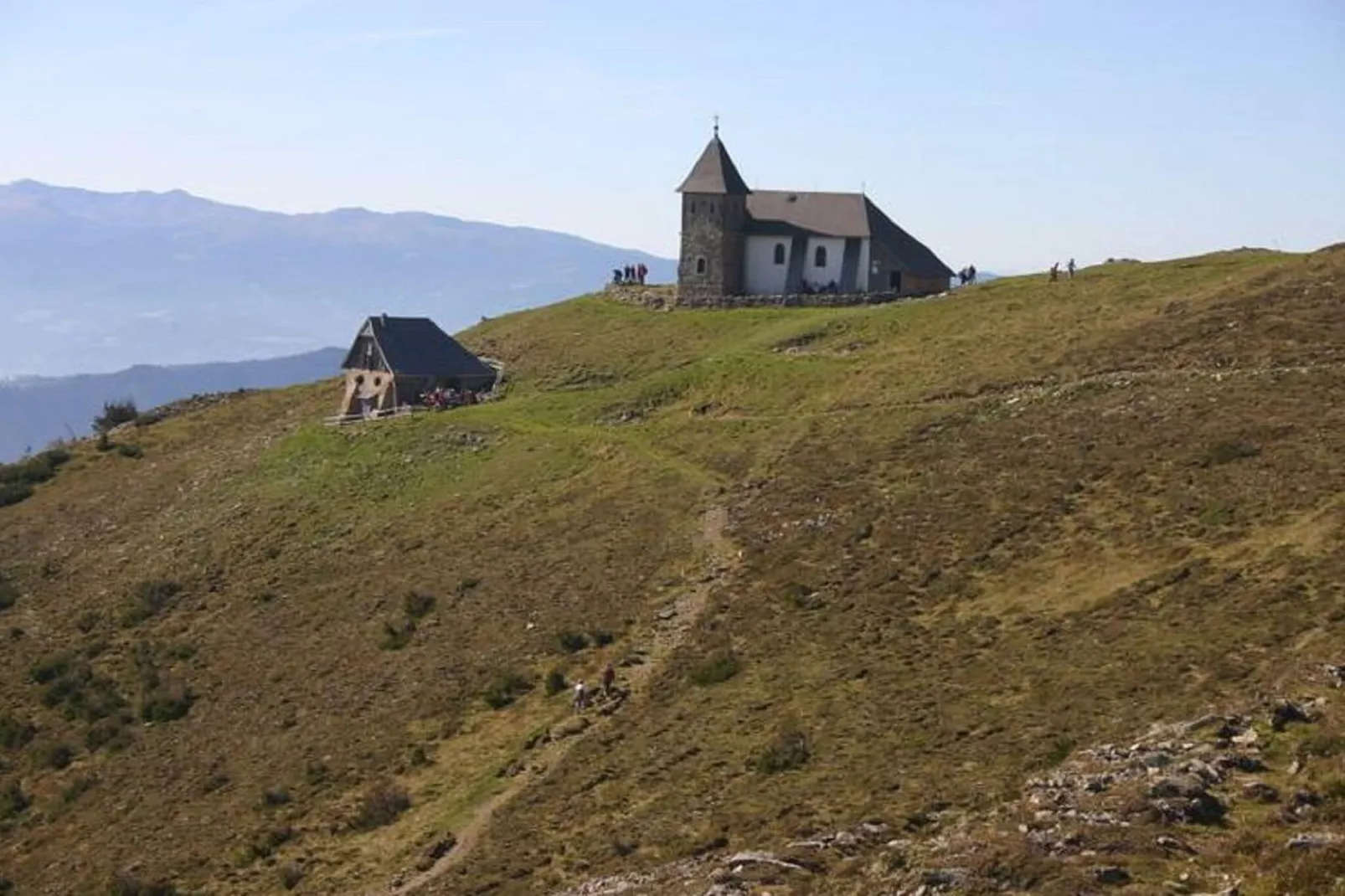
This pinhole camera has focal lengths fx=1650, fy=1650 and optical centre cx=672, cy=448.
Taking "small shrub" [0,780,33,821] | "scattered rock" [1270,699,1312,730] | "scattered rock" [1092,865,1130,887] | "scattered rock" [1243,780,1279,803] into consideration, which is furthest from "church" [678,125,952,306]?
"scattered rock" [1092,865,1130,887]

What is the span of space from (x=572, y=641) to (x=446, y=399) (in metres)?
36.1

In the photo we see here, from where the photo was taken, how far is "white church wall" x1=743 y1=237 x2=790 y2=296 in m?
93.2

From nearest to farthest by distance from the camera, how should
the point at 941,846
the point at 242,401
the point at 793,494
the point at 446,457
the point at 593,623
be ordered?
1. the point at 941,846
2. the point at 593,623
3. the point at 793,494
4. the point at 446,457
5. the point at 242,401

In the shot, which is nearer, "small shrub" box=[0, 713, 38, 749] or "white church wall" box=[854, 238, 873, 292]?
"small shrub" box=[0, 713, 38, 749]

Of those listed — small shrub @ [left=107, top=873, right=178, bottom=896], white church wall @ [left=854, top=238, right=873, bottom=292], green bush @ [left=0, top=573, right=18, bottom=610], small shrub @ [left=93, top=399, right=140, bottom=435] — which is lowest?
small shrub @ [left=107, top=873, right=178, bottom=896]

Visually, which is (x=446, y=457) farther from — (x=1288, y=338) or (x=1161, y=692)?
(x=1161, y=692)

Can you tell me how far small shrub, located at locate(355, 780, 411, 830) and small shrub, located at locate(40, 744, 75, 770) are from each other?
51.4ft

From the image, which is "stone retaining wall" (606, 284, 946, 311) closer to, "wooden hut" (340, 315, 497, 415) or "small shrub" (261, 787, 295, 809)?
"wooden hut" (340, 315, 497, 415)

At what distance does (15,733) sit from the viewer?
55.1 metres

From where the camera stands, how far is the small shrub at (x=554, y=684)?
45875 millimetres

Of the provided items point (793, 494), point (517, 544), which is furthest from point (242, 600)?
point (793, 494)

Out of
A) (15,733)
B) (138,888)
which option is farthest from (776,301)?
(138,888)

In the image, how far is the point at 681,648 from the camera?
46219 millimetres

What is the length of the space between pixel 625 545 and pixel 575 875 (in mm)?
Answer: 25584
